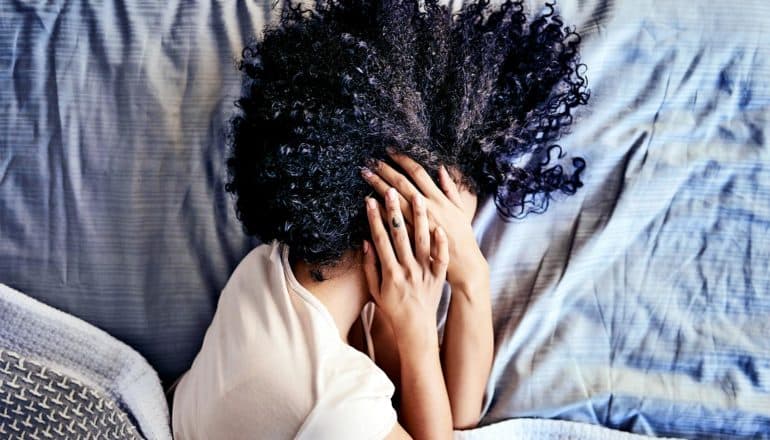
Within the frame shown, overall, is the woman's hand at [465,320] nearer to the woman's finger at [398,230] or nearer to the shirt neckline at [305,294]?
the woman's finger at [398,230]

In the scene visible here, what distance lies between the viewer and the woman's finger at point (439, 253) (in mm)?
938

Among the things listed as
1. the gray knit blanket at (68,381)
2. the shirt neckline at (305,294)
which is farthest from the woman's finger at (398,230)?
the gray knit blanket at (68,381)

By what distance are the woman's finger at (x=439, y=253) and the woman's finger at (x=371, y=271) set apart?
79 mm

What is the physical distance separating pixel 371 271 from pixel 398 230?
0.23 feet

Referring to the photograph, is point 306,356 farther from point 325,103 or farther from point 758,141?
point 758,141

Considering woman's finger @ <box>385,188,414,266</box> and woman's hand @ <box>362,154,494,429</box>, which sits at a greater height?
woman's finger @ <box>385,188,414,266</box>

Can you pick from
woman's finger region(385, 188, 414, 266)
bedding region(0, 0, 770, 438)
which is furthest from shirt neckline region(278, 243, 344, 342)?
bedding region(0, 0, 770, 438)

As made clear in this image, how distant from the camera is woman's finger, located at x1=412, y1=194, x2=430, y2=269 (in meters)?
0.89

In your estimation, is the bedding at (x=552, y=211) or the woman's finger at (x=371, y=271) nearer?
the woman's finger at (x=371, y=271)

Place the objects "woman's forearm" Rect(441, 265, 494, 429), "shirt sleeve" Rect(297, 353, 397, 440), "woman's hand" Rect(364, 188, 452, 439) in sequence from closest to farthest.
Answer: "shirt sleeve" Rect(297, 353, 397, 440)
"woman's hand" Rect(364, 188, 452, 439)
"woman's forearm" Rect(441, 265, 494, 429)

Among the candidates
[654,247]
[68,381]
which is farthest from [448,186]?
[68,381]

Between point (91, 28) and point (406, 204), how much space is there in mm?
668

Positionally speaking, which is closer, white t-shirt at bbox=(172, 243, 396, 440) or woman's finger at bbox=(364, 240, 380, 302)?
white t-shirt at bbox=(172, 243, 396, 440)

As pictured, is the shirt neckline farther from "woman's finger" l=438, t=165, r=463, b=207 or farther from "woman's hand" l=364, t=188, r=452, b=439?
"woman's finger" l=438, t=165, r=463, b=207
